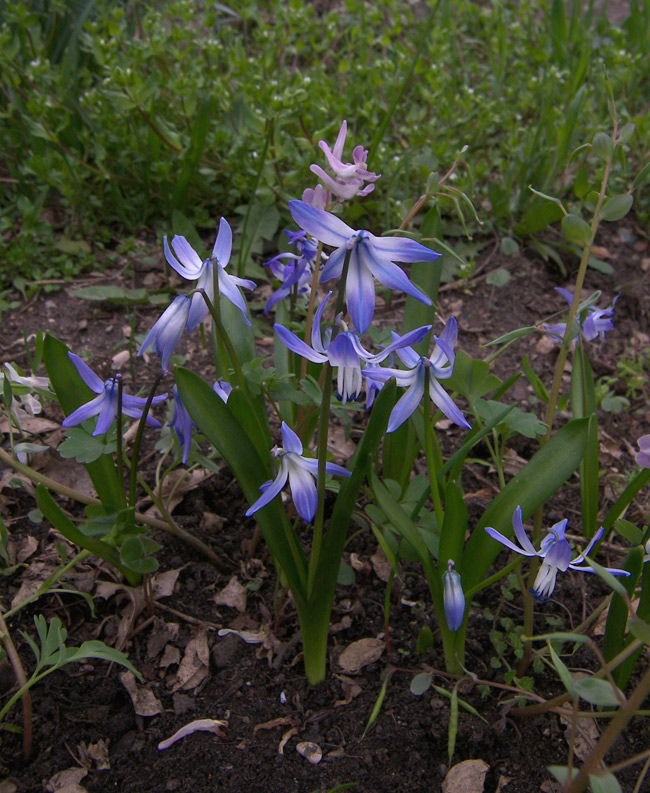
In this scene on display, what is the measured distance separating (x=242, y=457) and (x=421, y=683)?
665 millimetres

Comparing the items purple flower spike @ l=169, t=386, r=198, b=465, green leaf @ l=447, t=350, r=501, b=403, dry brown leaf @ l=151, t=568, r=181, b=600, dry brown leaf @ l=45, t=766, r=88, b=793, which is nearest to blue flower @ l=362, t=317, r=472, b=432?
green leaf @ l=447, t=350, r=501, b=403

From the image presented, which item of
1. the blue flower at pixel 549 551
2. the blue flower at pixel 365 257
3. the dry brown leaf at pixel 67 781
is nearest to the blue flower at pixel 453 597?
the blue flower at pixel 549 551

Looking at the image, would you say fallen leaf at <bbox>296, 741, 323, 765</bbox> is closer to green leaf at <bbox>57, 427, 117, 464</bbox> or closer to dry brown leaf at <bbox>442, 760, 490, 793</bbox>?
dry brown leaf at <bbox>442, 760, 490, 793</bbox>

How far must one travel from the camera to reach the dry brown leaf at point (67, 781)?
60.6 inches

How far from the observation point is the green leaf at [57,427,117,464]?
62.8 inches

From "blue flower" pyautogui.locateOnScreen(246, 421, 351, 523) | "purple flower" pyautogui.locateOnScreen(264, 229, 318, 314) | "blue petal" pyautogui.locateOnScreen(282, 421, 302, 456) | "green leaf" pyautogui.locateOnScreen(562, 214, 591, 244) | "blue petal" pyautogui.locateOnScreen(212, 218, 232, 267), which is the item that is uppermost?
"green leaf" pyautogui.locateOnScreen(562, 214, 591, 244)

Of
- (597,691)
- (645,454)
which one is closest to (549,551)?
(645,454)

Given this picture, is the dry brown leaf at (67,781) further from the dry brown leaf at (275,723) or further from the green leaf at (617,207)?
the green leaf at (617,207)

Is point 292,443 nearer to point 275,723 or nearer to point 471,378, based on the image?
point 471,378

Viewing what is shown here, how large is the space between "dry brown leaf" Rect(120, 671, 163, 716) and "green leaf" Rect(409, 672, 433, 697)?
60 cm

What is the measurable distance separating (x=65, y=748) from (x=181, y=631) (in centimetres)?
37

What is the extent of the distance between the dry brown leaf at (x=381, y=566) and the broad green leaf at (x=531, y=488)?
16.8 inches

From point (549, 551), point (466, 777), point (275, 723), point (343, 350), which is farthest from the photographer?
point (275, 723)

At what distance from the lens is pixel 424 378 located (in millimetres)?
1422
